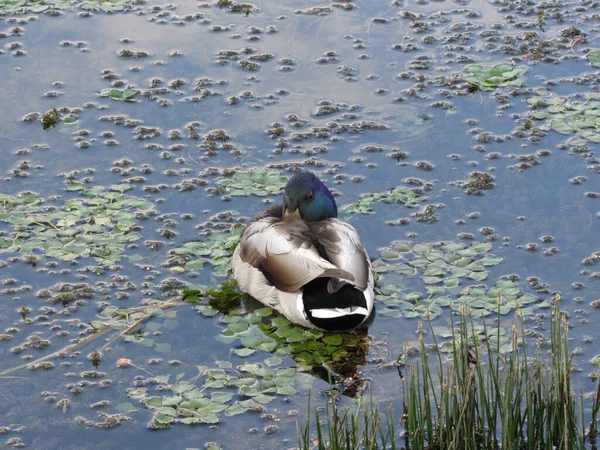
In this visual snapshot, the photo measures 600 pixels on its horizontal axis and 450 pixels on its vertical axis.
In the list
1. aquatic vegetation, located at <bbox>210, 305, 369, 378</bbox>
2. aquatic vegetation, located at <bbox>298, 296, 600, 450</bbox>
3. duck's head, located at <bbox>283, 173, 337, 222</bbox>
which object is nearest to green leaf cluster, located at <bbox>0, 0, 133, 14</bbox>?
duck's head, located at <bbox>283, 173, 337, 222</bbox>

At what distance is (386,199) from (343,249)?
4.32ft

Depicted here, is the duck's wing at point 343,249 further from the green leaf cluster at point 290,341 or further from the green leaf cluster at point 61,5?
the green leaf cluster at point 61,5

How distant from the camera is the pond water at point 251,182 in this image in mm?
6504

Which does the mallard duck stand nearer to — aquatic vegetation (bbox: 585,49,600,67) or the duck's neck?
the duck's neck

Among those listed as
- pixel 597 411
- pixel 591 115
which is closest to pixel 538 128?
pixel 591 115

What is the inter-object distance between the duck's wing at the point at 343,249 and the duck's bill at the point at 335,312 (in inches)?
4.8

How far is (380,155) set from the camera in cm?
880

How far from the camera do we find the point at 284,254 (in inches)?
279

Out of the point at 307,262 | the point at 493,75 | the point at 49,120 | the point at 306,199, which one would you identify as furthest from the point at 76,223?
the point at 493,75

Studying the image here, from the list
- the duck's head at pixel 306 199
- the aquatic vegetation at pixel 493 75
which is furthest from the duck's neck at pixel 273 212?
the aquatic vegetation at pixel 493 75

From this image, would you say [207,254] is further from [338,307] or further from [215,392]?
[215,392]

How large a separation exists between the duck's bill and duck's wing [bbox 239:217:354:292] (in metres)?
0.19

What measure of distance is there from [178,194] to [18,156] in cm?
137

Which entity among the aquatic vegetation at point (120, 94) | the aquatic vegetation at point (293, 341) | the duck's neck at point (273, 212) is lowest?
the aquatic vegetation at point (293, 341)
